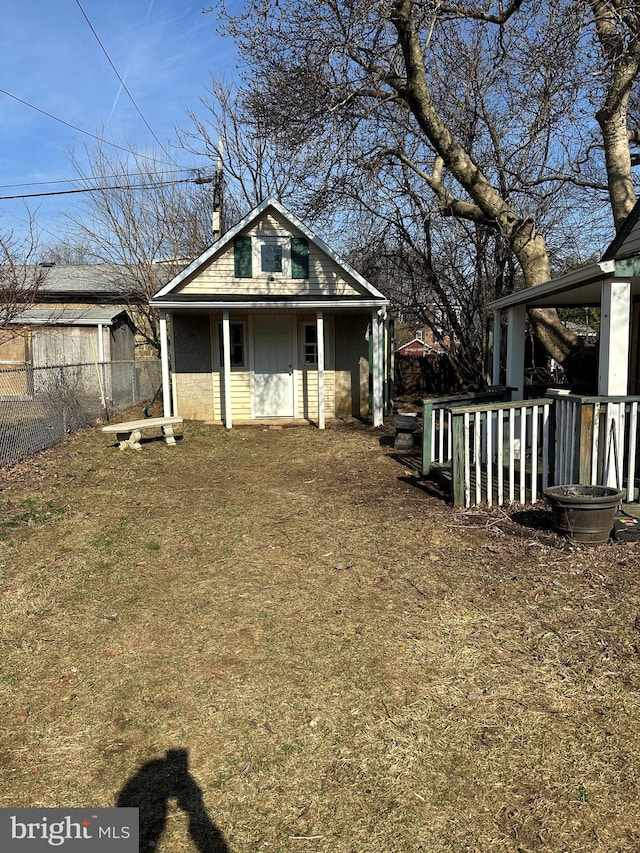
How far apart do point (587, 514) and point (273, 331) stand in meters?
11.1

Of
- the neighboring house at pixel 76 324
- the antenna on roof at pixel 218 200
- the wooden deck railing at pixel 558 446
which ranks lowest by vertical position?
the wooden deck railing at pixel 558 446

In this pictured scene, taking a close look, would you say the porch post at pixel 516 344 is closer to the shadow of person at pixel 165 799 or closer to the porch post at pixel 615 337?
the porch post at pixel 615 337

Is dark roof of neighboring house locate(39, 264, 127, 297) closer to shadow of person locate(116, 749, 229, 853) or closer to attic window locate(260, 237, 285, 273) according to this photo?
attic window locate(260, 237, 285, 273)

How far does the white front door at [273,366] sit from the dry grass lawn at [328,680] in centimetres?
881

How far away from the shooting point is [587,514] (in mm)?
5219

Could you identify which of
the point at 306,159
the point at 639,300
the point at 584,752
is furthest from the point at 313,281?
the point at 584,752

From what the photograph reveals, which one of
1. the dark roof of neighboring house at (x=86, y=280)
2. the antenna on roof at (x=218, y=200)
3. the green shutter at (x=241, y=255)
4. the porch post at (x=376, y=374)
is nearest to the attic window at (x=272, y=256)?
the green shutter at (x=241, y=255)

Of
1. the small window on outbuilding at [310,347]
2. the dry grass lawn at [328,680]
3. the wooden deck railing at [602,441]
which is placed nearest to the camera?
the dry grass lawn at [328,680]

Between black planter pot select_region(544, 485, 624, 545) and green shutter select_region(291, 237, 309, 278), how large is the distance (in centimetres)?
1047

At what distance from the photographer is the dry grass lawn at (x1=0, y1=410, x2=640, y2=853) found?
7.91 feet

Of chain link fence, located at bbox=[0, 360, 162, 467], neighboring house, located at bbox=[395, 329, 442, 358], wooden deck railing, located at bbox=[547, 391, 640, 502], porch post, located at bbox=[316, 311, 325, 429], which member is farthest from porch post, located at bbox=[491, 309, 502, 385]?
neighboring house, located at bbox=[395, 329, 442, 358]

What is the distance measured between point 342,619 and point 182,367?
1188 cm

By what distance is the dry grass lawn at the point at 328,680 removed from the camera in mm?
2410

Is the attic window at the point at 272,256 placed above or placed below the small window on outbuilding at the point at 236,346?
above
